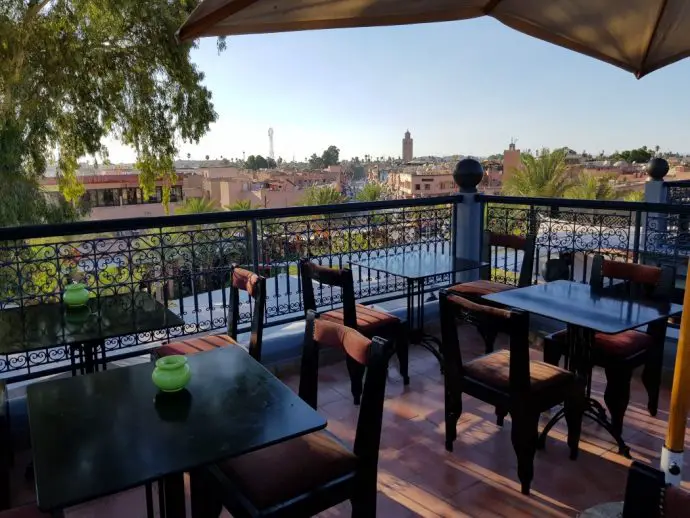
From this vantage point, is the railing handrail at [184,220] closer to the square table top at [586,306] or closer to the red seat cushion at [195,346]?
the red seat cushion at [195,346]

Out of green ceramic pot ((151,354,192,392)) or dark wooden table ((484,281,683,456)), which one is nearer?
green ceramic pot ((151,354,192,392))

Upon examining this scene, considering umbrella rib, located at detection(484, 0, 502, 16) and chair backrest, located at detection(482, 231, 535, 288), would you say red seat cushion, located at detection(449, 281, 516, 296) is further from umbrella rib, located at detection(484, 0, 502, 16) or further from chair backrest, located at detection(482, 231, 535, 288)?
umbrella rib, located at detection(484, 0, 502, 16)

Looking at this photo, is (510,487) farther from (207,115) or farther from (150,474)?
(207,115)

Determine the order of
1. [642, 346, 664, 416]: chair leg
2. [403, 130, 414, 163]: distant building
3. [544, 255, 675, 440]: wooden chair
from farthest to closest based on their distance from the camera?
[403, 130, 414, 163]: distant building < [642, 346, 664, 416]: chair leg < [544, 255, 675, 440]: wooden chair

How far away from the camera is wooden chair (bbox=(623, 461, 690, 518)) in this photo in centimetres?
79

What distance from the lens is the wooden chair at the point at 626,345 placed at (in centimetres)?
298

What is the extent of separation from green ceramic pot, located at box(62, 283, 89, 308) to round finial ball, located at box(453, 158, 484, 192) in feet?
11.6

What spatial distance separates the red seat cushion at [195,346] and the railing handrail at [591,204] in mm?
2945

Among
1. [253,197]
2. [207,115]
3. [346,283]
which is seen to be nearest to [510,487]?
[346,283]

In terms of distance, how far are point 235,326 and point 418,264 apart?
1671 mm

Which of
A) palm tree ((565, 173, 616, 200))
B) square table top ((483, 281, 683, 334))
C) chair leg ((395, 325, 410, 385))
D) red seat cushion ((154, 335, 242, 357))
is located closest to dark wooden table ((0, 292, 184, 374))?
red seat cushion ((154, 335, 242, 357))

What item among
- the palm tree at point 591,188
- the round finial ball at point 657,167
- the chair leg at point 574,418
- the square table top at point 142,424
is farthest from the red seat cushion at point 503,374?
the palm tree at point 591,188

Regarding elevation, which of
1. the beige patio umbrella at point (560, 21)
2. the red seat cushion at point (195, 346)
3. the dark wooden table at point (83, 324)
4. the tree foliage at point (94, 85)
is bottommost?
the red seat cushion at point (195, 346)

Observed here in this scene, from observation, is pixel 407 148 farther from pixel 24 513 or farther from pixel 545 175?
pixel 24 513
